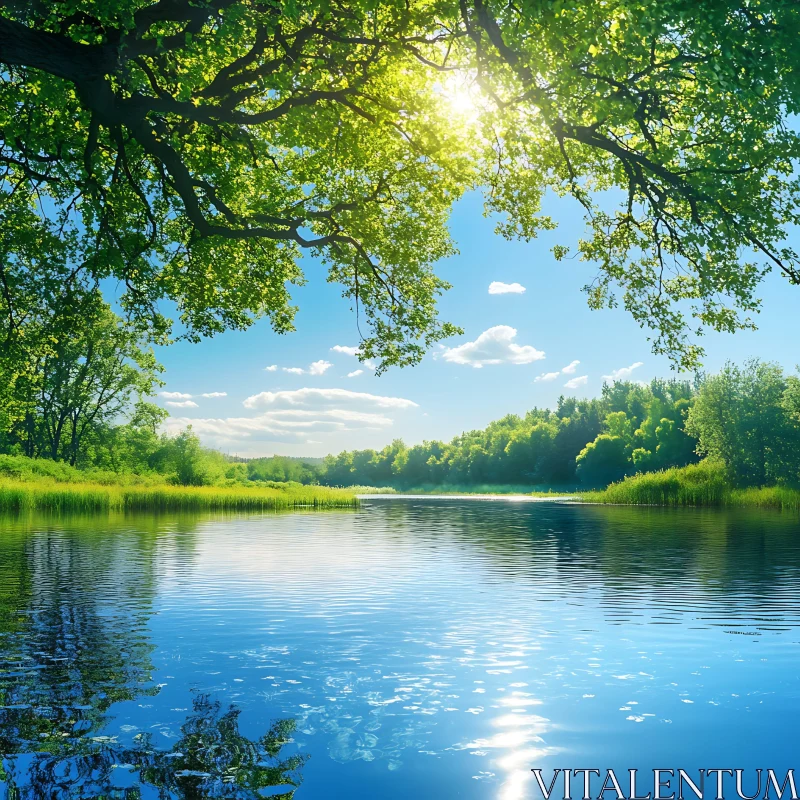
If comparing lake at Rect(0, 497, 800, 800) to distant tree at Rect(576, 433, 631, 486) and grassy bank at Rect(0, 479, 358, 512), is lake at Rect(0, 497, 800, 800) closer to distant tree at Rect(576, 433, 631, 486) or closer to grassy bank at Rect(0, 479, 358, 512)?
grassy bank at Rect(0, 479, 358, 512)

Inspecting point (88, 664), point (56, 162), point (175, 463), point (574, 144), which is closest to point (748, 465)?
point (175, 463)

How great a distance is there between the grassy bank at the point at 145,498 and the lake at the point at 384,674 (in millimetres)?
22277

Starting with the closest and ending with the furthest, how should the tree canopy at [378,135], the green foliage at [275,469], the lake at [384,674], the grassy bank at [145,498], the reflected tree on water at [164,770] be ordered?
the reflected tree on water at [164,770]
the lake at [384,674]
the tree canopy at [378,135]
the grassy bank at [145,498]
the green foliage at [275,469]

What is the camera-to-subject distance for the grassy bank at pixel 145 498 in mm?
39125

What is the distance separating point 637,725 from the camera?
712cm

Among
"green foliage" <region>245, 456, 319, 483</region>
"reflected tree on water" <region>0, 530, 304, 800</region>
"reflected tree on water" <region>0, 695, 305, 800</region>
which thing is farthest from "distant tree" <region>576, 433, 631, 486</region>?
"reflected tree on water" <region>0, 695, 305, 800</region>

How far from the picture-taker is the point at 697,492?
53.6 m

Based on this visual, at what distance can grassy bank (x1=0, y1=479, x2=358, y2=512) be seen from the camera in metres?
39.1

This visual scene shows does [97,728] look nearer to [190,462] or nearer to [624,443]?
[190,462]

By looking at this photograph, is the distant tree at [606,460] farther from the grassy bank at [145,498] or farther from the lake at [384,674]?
the lake at [384,674]

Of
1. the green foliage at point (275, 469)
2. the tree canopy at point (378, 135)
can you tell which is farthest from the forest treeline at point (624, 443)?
the tree canopy at point (378, 135)

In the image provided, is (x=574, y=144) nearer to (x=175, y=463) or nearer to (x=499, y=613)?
(x=499, y=613)

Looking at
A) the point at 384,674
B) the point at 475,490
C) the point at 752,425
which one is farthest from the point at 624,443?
the point at 384,674

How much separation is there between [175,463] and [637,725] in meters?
54.4
